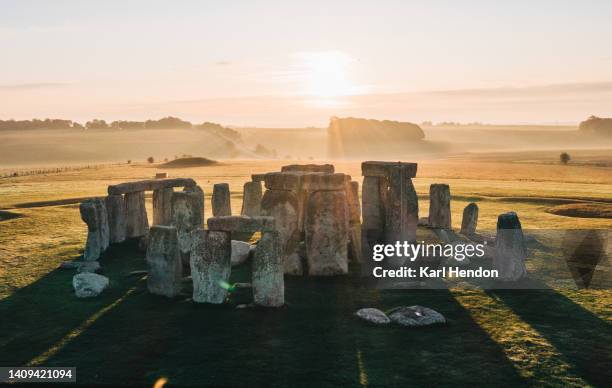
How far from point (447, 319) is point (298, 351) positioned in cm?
337

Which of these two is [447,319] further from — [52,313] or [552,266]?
[52,313]

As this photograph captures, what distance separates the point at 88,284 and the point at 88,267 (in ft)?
6.84

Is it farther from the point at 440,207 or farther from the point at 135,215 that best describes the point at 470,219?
the point at 135,215

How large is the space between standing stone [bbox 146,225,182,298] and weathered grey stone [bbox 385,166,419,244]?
7.41 meters

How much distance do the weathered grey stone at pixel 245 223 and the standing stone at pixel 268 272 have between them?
189mm

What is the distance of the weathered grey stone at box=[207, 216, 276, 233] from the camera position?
40.8 feet

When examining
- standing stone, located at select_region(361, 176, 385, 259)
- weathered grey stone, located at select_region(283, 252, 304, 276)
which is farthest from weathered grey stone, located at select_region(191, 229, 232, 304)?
standing stone, located at select_region(361, 176, 385, 259)

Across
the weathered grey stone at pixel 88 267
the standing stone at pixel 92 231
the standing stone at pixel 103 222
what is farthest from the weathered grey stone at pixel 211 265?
the standing stone at pixel 103 222

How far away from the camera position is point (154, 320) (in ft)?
39.2

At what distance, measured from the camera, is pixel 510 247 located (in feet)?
47.8

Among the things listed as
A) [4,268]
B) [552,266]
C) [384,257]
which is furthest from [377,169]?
[4,268]

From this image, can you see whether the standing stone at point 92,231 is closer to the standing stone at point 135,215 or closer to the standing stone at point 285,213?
the standing stone at point 135,215

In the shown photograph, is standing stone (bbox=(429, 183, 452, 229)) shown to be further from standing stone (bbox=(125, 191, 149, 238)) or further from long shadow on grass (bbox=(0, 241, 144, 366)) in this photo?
long shadow on grass (bbox=(0, 241, 144, 366))

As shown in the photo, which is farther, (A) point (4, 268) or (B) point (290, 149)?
(B) point (290, 149)
